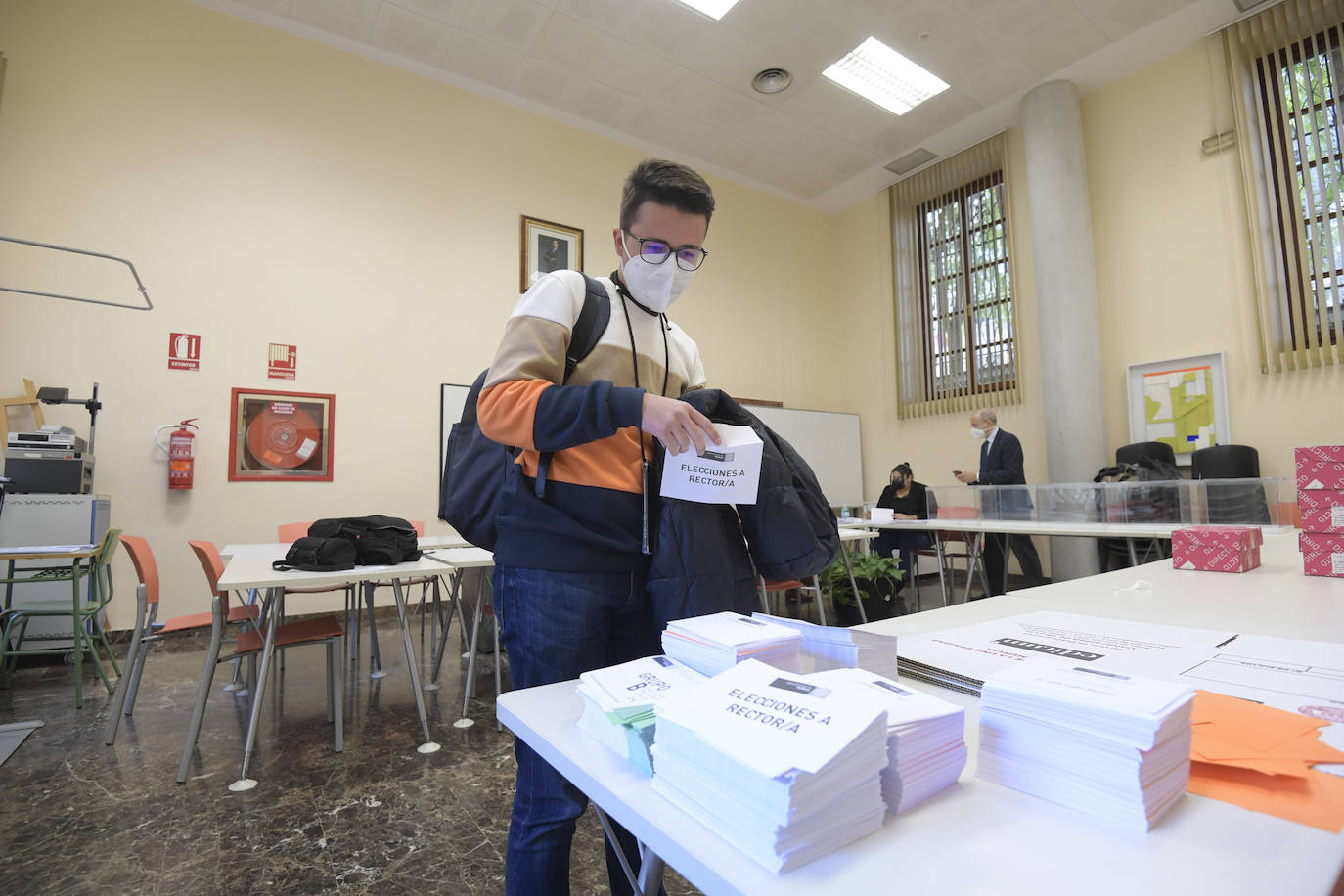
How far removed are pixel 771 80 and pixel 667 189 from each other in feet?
16.6

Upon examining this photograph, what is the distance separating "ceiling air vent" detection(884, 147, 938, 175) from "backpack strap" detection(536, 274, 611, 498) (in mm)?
6535

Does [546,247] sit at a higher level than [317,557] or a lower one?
higher

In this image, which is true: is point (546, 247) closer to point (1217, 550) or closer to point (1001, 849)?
point (1217, 550)

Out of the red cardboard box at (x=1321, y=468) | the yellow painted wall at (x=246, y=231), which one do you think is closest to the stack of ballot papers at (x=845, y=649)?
the red cardboard box at (x=1321, y=468)

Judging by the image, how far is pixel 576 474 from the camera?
89cm

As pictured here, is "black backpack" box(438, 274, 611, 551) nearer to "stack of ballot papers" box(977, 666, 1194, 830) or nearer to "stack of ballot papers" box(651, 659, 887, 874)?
"stack of ballot papers" box(651, 659, 887, 874)

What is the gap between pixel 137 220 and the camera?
4.05 m

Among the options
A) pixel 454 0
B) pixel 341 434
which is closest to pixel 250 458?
pixel 341 434

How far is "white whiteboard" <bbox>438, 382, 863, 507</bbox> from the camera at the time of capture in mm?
6723

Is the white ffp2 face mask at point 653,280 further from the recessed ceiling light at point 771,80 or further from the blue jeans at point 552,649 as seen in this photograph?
the recessed ceiling light at point 771,80

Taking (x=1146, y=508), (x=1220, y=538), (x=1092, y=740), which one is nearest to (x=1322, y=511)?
(x=1220, y=538)

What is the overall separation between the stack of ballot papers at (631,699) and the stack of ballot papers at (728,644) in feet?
0.05

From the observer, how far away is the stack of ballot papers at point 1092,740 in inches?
17.2

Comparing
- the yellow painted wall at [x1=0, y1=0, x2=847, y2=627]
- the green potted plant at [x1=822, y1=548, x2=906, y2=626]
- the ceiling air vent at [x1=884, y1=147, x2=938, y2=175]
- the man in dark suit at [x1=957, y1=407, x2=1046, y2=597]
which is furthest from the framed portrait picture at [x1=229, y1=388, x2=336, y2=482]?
the ceiling air vent at [x1=884, y1=147, x2=938, y2=175]
